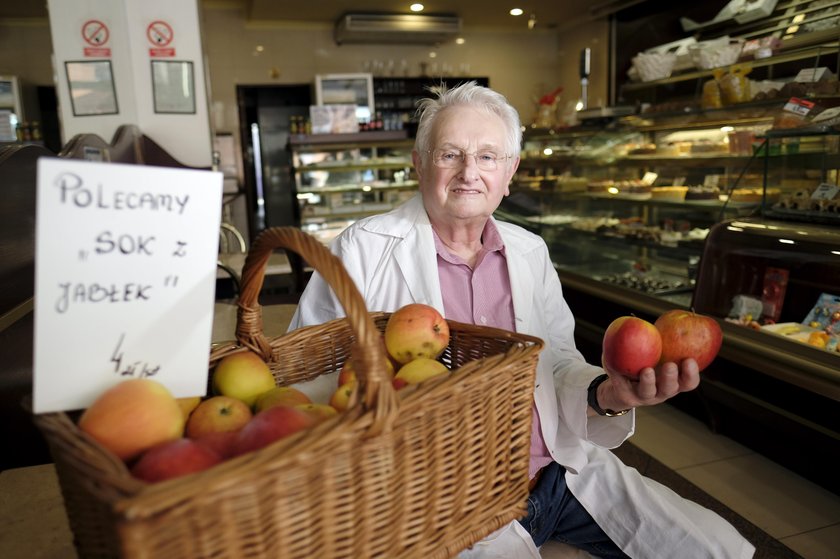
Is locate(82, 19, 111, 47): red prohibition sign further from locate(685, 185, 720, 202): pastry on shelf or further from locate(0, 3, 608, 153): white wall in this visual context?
locate(685, 185, 720, 202): pastry on shelf

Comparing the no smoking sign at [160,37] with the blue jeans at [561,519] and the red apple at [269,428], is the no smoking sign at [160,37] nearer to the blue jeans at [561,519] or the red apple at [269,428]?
the blue jeans at [561,519]

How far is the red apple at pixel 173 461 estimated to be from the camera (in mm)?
619

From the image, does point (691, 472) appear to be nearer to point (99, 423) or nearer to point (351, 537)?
point (351, 537)

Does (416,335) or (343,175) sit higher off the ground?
(343,175)

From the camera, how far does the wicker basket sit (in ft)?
1.80

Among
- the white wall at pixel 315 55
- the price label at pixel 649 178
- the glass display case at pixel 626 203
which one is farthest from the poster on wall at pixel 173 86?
the price label at pixel 649 178

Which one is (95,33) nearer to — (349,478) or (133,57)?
(133,57)

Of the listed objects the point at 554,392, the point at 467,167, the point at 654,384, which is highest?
the point at 467,167

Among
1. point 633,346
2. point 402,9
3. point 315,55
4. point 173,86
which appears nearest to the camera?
point 633,346

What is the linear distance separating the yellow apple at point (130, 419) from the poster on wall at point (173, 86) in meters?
5.26

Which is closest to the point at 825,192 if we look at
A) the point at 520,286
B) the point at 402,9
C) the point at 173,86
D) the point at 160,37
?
A: the point at 520,286

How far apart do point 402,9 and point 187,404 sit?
8752 millimetres

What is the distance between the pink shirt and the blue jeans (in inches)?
15.1

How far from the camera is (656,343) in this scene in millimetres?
1176
